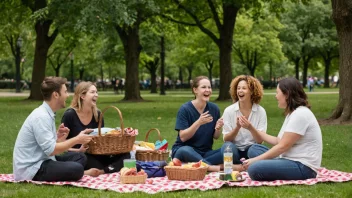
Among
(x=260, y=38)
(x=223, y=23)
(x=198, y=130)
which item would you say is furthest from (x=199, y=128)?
(x=260, y=38)

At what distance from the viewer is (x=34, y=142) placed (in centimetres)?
801

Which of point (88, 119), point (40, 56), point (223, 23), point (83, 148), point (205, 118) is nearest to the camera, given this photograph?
point (205, 118)

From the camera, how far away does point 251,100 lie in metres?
9.34

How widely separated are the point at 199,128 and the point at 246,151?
815 millimetres

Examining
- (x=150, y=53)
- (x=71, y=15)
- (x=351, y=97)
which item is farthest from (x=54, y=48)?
(x=351, y=97)

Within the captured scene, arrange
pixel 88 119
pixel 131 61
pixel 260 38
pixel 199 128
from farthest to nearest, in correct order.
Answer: pixel 260 38 < pixel 131 61 < pixel 199 128 < pixel 88 119

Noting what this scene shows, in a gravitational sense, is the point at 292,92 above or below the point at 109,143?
above

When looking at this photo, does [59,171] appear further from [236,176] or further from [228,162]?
Result: [236,176]

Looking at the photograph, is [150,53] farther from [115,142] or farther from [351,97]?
[115,142]

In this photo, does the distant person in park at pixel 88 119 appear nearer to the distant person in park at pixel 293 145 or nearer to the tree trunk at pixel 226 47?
the distant person in park at pixel 293 145

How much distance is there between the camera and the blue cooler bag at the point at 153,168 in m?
8.98

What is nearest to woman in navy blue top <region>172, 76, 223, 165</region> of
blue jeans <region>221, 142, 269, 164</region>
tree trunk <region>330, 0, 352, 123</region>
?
blue jeans <region>221, 142, 269, 164</region>

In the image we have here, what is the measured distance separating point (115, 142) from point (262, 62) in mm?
52397

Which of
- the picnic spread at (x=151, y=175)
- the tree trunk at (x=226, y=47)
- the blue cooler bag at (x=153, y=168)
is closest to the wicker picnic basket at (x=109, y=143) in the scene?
the picnic spread at (x=151, y=175)
